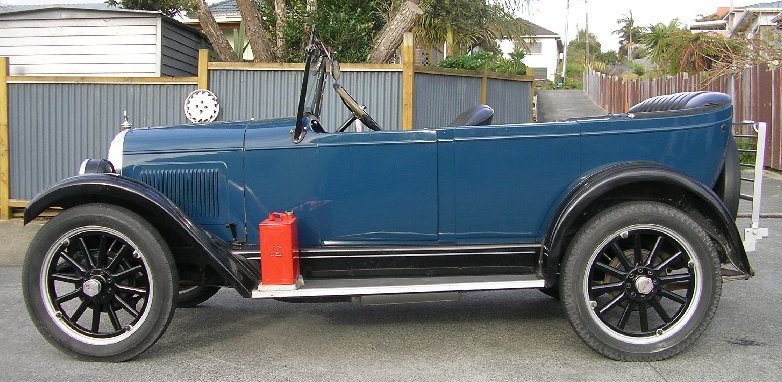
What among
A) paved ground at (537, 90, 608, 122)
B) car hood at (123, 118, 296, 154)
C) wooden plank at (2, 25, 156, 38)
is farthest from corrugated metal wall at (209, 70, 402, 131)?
paved ground at (537, 90, 608, 122)

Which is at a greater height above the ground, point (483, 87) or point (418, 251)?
point (483, 87)

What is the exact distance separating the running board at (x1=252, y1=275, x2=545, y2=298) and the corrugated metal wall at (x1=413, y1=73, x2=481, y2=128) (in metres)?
5.23

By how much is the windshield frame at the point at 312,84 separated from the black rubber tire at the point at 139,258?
0.98m

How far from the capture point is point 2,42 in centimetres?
1088

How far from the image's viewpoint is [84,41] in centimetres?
1069

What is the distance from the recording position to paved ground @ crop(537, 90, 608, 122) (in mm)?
26250

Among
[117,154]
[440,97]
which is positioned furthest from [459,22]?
[117,154]

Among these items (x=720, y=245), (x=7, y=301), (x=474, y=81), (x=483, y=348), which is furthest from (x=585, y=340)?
(x=474, y=81)

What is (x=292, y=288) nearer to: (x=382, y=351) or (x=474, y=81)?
(x=382, y=351)

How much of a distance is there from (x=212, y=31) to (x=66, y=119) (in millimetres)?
2678

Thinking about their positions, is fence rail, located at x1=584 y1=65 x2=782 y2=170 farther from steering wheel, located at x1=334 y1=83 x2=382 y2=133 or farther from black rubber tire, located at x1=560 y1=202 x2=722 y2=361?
steering wheel, located at x1=334 y1=83 x2=382 y2=133

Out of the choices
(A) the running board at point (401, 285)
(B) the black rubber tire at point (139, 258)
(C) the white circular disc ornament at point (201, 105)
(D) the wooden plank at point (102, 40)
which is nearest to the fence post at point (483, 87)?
(C) the white circular disc ornament at point (201, 105)

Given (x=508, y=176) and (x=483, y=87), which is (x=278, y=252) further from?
(x=483, y=87)

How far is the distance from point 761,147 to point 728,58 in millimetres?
14980
